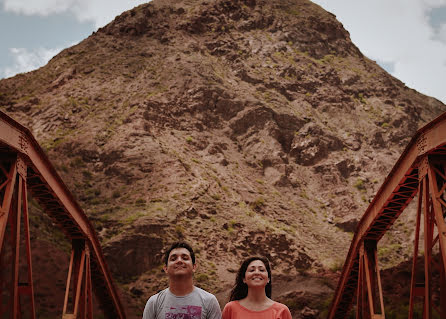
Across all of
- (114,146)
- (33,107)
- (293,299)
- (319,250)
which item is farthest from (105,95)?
(293,299)

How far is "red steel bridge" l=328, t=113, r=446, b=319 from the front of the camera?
436 inches

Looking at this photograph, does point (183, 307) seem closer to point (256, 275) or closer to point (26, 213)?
point (256, 275)

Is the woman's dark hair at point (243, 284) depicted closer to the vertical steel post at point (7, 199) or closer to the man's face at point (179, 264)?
the man's face at point (179, 264)

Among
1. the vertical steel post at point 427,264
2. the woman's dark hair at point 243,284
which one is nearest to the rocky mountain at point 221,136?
the vertical steel post at point 427,264

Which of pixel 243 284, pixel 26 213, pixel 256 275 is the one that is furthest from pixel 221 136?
pixel 256 275

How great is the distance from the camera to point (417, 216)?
12.3 metres

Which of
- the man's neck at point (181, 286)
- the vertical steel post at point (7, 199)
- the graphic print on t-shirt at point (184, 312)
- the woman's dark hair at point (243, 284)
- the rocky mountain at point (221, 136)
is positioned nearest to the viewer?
the graphic print on t-shirt at point (184, 312)

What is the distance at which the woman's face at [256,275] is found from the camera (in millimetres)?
6648

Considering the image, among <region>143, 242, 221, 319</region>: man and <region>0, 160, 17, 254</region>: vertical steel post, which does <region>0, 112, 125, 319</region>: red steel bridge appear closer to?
<region>0, 160, 17, 254</region>: vertical steel post

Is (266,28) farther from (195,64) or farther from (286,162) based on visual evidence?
(286,162)

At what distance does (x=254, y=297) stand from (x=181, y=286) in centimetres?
86

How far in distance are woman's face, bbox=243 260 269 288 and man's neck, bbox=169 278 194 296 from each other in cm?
69

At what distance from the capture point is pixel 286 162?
52281 millimetres

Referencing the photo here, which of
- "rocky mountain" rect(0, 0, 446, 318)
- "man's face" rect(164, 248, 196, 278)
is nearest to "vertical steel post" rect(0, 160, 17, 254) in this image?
"man's face" rect(164, 248, 196, 278)
